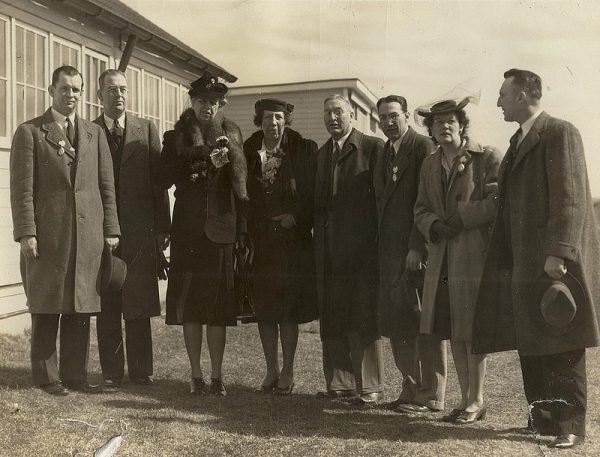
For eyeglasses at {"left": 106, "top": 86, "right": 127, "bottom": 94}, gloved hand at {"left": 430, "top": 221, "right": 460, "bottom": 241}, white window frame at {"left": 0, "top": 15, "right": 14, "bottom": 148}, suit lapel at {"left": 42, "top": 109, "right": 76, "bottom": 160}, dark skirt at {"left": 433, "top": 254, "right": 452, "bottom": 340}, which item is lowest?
dark skirt at {"left": 433, "top": 254, "right": 452, "bottom": 340}

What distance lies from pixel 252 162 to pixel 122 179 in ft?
3.09

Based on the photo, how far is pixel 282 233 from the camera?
188 inches

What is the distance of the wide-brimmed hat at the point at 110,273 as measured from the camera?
4.67 meters

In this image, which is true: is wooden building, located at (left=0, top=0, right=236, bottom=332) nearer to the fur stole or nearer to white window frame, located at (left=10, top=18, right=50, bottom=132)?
white window frame, located at (left=10, top=18, right=50, bottom=132)

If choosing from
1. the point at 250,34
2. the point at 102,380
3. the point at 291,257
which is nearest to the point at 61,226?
Result: the point at 102,380

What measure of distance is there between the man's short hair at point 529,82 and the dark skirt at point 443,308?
107 centimetres

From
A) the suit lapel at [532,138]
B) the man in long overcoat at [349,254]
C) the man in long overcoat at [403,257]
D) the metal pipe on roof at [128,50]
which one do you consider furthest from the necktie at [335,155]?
the metal pipe on roof at [128,50]

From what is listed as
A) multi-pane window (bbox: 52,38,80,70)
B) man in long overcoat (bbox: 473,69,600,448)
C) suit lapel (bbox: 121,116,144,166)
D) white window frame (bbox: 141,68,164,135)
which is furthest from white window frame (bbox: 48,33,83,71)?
man in long overcoat (bbox: 473,69,600,448)

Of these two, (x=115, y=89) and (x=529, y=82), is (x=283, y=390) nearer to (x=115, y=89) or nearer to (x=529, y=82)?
(x=115, y=89)

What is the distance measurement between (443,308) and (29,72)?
4382 millimetres

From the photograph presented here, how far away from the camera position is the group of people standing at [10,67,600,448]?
396cm

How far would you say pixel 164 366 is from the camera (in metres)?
5.54

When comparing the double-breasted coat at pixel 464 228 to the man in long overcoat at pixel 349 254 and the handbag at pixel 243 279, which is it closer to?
the man in long overcoat at pixel 349 254

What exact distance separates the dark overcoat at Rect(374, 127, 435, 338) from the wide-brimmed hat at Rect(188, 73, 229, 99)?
4.10 feet
